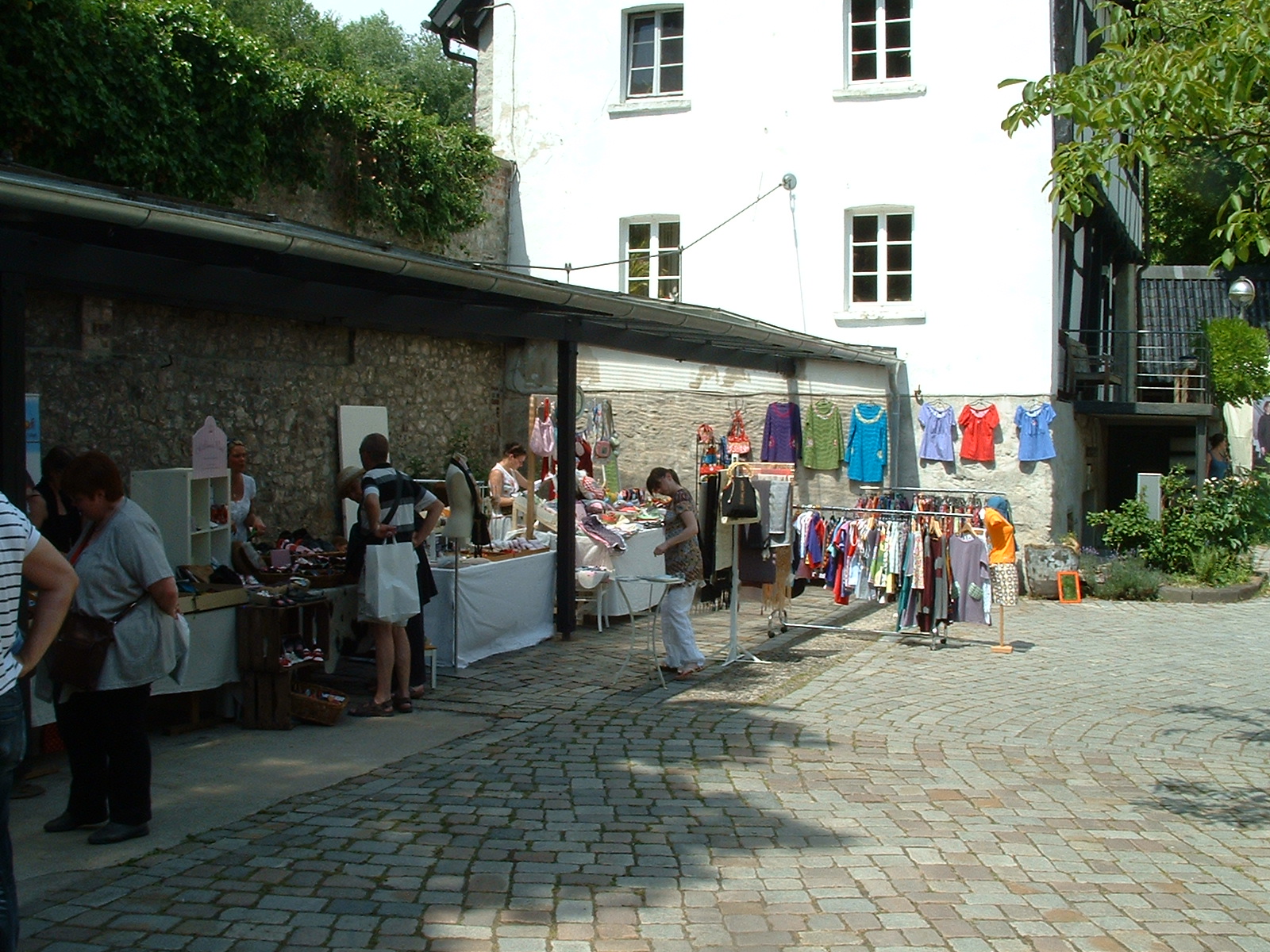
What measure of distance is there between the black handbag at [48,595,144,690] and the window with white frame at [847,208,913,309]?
13383 millimetres

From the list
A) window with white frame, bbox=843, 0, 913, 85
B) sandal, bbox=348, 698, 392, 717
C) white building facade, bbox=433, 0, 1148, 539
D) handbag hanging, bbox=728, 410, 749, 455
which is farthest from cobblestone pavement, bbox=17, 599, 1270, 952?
window with white frame, bbox=843, 0, 913, 85

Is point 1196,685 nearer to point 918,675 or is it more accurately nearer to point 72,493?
point 918,675

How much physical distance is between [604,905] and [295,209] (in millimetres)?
11781

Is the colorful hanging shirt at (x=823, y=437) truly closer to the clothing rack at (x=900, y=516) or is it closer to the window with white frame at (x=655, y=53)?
the clothing rack at (x=900, y=516)

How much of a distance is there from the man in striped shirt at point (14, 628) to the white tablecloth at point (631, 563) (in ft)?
24.8

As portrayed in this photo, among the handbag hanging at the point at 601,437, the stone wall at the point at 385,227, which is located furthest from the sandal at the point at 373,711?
the handbag hanging at the point at 601,437

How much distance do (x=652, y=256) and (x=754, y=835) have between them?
1380 centimetres

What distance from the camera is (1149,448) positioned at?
2333 centimetres

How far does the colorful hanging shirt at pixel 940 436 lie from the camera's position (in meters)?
16.5

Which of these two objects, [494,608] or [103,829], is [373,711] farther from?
[103,829]

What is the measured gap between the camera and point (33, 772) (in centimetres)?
656

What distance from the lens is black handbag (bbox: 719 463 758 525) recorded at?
9.85 metres

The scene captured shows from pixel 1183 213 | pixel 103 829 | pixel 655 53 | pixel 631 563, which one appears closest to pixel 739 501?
pixel 631 563

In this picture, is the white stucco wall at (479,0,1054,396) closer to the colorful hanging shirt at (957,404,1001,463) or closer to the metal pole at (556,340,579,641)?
the colorful hanging shirt at (957,404,1001,463)
